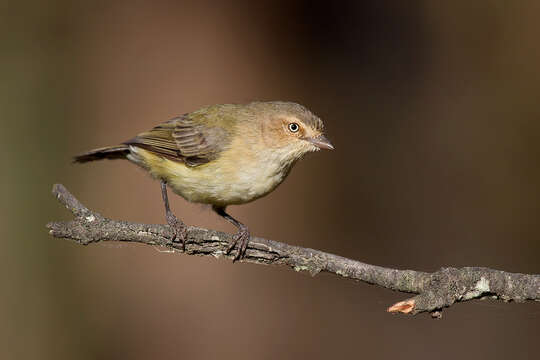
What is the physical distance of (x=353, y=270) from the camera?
3.69 meters

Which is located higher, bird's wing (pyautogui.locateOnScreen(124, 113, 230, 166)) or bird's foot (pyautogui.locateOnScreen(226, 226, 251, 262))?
bird's wing (pyautogui.locateOnScreen(124, 113, 230, 166))

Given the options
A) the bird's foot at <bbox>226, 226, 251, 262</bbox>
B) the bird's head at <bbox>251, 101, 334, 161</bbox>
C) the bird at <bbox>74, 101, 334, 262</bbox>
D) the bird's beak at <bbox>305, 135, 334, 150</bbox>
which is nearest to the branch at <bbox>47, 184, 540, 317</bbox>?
the bird's foot at <bbox>226, 226, 251, 262</bbox>

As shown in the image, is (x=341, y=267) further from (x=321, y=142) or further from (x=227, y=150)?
(x=227, y=150)

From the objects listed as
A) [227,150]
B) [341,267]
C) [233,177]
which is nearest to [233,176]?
[233,177]

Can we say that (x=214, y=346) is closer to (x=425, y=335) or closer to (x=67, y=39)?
(x=425, y=335)

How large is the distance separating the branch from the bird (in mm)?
289

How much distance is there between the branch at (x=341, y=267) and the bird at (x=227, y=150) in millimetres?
289

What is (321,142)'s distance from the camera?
482 centimetres

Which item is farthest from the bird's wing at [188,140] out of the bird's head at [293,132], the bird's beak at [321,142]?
the bird's beak at [321,142]

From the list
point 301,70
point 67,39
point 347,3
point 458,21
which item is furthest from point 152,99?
point 458,21

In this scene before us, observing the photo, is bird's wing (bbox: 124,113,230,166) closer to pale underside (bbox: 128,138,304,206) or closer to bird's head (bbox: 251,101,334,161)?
pale underside (bbox: 128,138,304,206)

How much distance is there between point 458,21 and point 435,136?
1.76 metres

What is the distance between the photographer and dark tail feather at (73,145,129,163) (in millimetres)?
5246

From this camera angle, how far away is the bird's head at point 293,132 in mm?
4812
